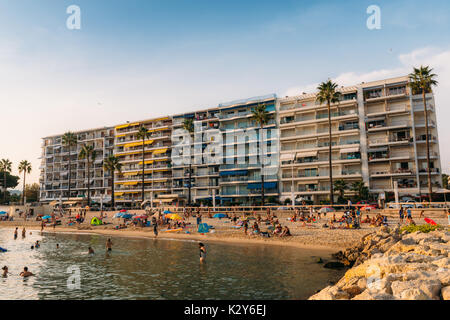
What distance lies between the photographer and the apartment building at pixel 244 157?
223ft

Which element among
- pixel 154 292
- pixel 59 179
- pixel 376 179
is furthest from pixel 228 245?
pixel 59 179

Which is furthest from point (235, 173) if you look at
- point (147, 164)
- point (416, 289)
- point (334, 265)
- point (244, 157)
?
point (416, 289)

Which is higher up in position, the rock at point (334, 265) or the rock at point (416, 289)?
the rock at point (416, 289)

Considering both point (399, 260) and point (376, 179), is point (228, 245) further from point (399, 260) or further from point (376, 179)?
point (376, 179)

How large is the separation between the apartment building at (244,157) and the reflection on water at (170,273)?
38.2 m

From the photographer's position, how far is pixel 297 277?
17812mm

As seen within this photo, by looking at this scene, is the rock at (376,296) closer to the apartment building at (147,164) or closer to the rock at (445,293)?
the rock at (445,293)

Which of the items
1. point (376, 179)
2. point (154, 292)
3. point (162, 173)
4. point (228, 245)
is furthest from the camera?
point (162, 173)

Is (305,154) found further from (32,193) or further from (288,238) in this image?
(32,193)

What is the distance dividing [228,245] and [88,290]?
16.8 m

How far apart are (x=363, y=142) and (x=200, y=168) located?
124 feet

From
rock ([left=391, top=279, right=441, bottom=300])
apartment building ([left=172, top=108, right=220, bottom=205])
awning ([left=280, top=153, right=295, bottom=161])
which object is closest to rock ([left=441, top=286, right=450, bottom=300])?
rock ([left=391, top=279, right=441, bottom=300])

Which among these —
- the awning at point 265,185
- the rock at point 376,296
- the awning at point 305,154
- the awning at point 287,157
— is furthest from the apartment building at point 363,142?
the rock at point 376,296
